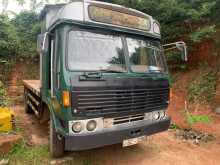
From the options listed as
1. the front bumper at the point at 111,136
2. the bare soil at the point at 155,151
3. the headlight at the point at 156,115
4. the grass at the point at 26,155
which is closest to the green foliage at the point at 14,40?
the bare soil at the point at 155,151

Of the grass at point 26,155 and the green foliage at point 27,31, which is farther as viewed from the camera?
the green foliage at point 27,31

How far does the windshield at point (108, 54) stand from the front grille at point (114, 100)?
37 cm

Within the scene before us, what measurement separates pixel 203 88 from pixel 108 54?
5836 mm

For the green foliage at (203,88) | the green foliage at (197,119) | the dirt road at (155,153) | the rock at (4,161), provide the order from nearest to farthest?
the rock at (4,161)
the dirt road at (155,153)
the green foliage at (197,119)
the green foliage at (203,88)

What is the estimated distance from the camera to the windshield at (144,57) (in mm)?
4384

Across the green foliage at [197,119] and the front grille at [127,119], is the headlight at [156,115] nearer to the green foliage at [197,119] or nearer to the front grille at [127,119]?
the front grille at [127,119]

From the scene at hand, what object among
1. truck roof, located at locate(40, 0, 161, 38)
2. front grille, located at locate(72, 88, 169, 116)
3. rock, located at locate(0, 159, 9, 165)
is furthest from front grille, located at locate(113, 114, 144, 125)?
rock, located at locate(0, 159, 9, 165)

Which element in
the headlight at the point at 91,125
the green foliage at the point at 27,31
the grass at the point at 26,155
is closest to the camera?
the headlight at the point at 91,125

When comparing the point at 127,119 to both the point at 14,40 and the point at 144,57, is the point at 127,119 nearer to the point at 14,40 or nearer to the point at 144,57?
the point at 144,57

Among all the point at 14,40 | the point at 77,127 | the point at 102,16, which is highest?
the point at 14,40

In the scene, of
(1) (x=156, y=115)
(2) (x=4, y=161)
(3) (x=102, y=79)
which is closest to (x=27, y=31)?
(2) (x=4, y=161)

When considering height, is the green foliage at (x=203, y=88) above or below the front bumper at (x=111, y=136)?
above

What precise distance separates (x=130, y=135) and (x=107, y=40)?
64.1 inches

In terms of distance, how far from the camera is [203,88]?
8.77 meters
